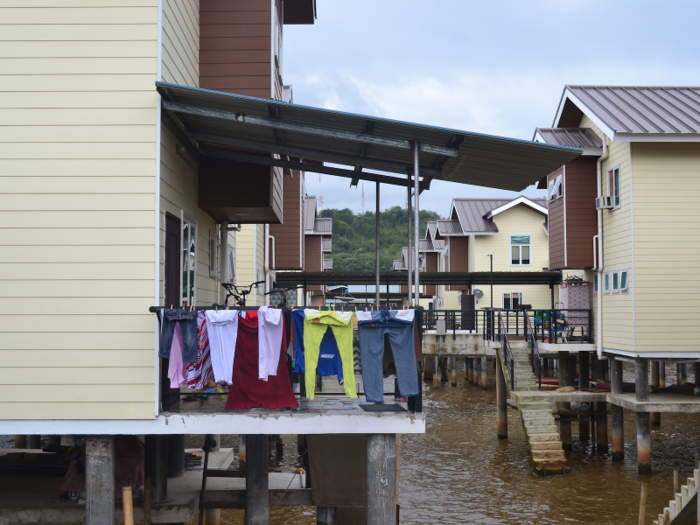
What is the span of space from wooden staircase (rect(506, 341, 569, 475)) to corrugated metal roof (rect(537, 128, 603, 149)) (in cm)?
718

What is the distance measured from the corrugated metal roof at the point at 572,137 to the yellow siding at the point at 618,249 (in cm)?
31

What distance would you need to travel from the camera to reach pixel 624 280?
65.9 feet

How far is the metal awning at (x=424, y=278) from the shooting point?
1316 inches

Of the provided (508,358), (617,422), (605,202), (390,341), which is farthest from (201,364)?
(617,422)

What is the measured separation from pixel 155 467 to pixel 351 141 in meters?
5.61

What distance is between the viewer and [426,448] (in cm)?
2383

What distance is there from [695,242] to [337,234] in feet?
393

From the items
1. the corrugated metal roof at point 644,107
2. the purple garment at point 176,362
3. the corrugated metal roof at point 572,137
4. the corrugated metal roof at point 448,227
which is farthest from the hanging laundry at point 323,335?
the corrugated metal roof at point 448,227

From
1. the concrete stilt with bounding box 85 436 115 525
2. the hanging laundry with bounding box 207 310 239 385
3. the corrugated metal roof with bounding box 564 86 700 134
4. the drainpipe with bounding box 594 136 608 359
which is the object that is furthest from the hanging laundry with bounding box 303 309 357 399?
the drainpipe with bounding box 594 136 608 359

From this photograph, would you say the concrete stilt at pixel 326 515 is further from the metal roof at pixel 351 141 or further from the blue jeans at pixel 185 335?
the metal roof at pixel 351 141

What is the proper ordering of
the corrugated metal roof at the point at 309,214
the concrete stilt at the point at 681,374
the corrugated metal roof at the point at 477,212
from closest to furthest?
the concrete stilt at the point at 681,374, the corrugated metal roof at the point at 309,214, the corrugated metal roof at the point at 477,212

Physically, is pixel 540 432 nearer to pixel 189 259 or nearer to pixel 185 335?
pixel 189 259

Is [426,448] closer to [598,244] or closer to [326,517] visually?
[598,244]

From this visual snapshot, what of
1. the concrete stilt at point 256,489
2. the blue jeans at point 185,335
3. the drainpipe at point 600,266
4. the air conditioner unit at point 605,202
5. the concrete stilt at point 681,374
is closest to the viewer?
the blue jeans at point 185,335
